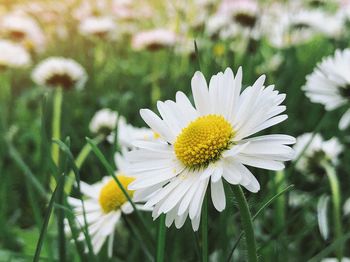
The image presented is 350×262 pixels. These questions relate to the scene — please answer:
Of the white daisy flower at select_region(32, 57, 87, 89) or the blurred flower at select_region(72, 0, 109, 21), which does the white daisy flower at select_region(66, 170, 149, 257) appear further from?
the blurred flower at select_region(72, 0, 109, 21)

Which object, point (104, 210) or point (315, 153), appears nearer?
point (104, 210)

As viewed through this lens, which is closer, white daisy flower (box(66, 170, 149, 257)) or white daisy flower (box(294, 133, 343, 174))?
white daisy flower (box(66, 170, 149, 257))

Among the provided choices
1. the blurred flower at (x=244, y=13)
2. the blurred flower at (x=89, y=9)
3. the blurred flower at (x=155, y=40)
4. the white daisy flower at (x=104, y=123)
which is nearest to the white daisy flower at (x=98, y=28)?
the blurred flower at (x=155, y=40)

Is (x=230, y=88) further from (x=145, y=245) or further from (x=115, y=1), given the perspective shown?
(x=115, y=1)

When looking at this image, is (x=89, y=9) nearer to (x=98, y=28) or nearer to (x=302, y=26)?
(x=98, y=28)

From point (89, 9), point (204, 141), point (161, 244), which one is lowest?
point (161, 244)

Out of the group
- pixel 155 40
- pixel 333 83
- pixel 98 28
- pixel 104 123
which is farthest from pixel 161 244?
pixel 98 28

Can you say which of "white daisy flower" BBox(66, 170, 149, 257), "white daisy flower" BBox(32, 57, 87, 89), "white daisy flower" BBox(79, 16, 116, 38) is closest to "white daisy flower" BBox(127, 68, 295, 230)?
"white daisy flower" BBox(66, 170, 149, 257)
